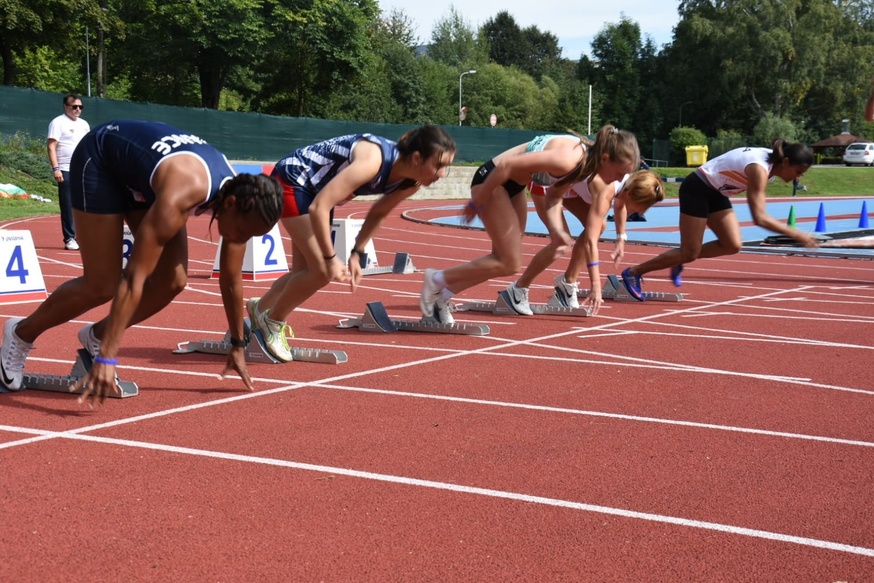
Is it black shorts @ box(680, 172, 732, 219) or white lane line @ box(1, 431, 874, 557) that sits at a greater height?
black shorts @ box(680, 172, 732, 219)

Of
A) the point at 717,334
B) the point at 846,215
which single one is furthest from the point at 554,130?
the point at 717,334

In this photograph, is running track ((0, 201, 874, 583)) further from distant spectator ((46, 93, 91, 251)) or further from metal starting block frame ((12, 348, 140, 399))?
distant spectator ((46, 93, 91, 251))

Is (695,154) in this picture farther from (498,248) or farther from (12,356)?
(12,356)

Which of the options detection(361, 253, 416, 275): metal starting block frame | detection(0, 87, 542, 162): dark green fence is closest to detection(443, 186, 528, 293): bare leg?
detection(361, 253, 416, 275): metal starting block frame

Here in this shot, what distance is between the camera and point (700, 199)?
30.6 ft

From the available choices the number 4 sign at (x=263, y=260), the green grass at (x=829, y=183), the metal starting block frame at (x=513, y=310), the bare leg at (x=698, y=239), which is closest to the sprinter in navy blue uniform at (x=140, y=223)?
the metal starting block frame at (x=513, y=310)

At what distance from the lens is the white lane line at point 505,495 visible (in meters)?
3.26

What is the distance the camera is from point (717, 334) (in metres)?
7.60

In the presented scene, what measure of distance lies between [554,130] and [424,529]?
6852 cm

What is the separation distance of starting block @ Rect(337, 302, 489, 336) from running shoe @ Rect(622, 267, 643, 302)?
2614 mm

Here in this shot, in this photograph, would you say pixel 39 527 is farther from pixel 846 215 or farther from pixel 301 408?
pixel 846 215

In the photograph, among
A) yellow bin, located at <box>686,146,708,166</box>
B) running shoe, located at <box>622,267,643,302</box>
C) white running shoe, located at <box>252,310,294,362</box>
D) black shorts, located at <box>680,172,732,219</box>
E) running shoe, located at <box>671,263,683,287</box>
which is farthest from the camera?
yellow bin, located at <box>686,146,708,166</box>

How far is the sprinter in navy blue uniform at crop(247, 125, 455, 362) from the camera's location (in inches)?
221

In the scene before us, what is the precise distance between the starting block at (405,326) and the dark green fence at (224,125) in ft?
78.6
